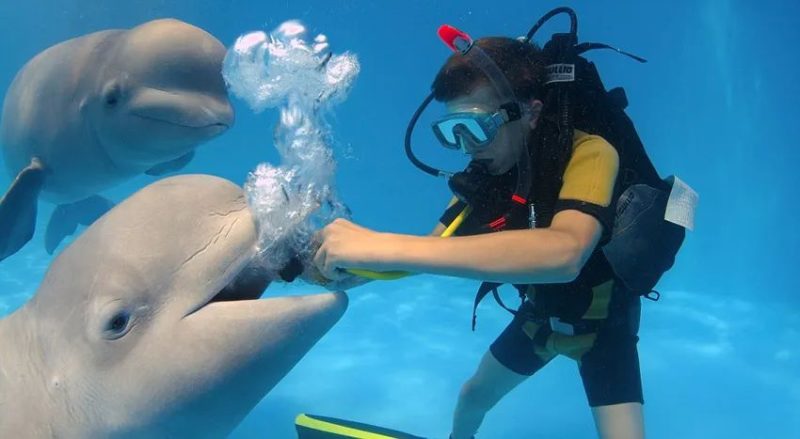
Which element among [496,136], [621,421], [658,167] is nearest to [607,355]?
[621,421]

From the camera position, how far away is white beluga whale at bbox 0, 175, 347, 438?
228 cm

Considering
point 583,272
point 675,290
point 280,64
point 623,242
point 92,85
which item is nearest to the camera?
point 280,64

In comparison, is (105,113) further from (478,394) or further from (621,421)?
(621,421)

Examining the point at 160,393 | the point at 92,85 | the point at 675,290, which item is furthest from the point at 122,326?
the point at 675,290

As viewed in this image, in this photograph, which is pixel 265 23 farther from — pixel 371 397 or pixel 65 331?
pixel 65 331

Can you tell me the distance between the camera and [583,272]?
3969 millimetres

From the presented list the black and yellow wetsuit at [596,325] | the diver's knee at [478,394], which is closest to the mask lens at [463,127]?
the black and yellow wetsuit at [596,325]

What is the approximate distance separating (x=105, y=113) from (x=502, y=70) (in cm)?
356

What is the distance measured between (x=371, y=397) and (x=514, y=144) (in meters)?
4.99

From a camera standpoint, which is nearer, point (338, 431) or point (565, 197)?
point (565, 197)

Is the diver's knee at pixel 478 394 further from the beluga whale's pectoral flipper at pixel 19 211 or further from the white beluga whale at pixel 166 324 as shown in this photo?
the beluga whale's pectoral flipper at pixel 19 211

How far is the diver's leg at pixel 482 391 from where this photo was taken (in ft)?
16.1

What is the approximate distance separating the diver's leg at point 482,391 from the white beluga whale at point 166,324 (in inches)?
110

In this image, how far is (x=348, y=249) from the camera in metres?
2.34
